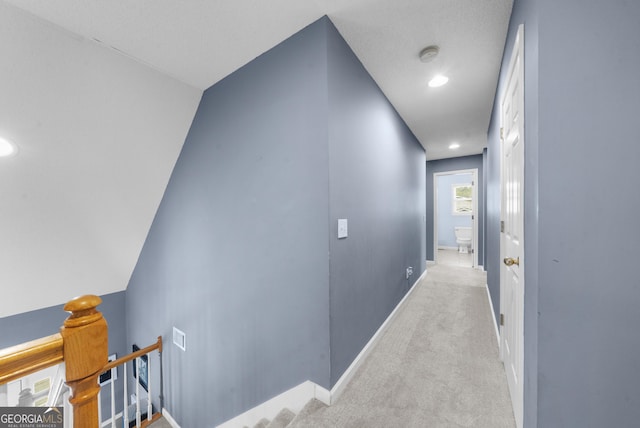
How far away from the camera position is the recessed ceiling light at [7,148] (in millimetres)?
1723

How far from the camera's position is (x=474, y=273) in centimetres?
455

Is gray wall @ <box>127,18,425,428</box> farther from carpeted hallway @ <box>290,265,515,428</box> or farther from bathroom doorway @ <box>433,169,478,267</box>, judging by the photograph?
bathroom doorway @ <box>433,169,478,267</box>

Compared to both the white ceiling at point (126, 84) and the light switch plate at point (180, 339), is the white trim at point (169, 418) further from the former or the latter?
the white ceiling at point (126, 84)

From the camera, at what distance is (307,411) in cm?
145

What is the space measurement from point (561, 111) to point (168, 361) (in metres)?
4.01

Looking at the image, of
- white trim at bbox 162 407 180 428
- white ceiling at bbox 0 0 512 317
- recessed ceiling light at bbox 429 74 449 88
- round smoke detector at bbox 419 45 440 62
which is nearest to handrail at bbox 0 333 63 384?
white ceiling at bbox 0 0 512 317

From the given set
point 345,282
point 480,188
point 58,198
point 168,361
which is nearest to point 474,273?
point 480,188

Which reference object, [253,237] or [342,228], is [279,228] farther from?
[342,228]

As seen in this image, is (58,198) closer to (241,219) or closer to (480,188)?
(241,219)

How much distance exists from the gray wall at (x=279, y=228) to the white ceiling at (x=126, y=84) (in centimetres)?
18

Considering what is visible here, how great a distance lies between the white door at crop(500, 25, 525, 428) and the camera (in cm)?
120

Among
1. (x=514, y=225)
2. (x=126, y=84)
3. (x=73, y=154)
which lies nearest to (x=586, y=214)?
(x=514, y=225)

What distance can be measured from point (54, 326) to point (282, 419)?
3564 mm

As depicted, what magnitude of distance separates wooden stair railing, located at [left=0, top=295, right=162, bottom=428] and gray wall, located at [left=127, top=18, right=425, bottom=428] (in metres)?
1.01
